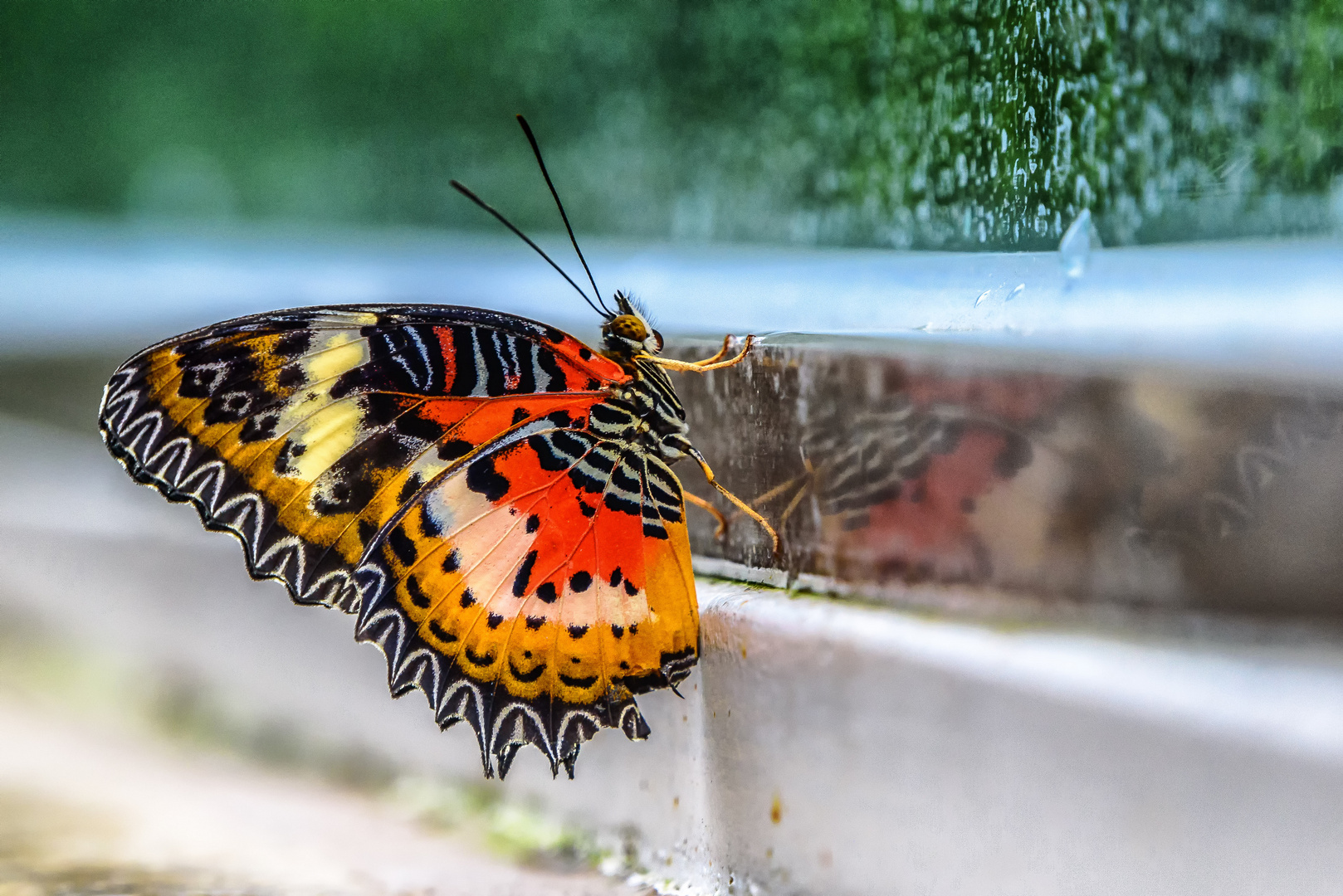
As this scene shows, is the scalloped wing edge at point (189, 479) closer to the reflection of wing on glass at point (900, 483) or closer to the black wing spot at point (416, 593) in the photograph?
the black wing spot at point (416, 593)

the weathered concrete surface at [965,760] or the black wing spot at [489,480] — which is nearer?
the weathered concrete surface at [965,760]

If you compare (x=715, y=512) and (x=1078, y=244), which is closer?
(x=1078, y=244)

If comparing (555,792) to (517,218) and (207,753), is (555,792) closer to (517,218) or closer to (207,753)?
(207,753)

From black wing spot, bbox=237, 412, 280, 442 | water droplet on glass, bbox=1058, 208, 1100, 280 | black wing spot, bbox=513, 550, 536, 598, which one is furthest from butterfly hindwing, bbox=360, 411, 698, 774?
water droplet on glass, bbox=1058, 208, 1100, 280

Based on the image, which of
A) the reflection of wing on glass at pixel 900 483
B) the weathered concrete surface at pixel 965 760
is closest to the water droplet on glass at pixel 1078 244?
the reflection of wing on glass at pixel 900 483

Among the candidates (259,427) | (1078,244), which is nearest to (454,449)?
(259,427)

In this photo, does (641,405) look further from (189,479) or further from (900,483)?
(189,479)

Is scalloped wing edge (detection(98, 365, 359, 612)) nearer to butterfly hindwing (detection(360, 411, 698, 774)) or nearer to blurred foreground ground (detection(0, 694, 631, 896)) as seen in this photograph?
butterfly hindwing (detection(360, 411, 698, 774))
